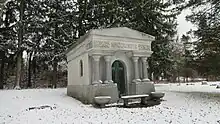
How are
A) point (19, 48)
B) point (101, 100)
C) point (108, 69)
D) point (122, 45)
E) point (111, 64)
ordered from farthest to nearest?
point (19, 48) < point (111, 64) < point (122, 45) < point (108, 69) < point (101, 100)

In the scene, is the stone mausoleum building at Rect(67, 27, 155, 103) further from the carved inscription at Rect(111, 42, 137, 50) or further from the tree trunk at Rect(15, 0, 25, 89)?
the tree trunk at Rect(15, 0, 25, 89)

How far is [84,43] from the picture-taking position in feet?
38.2

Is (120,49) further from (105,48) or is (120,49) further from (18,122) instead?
(18,122)

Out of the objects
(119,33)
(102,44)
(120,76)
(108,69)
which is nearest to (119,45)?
(119,33)

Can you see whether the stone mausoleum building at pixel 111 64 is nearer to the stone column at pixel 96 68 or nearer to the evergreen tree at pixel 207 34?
the stone column at pixel 96 68

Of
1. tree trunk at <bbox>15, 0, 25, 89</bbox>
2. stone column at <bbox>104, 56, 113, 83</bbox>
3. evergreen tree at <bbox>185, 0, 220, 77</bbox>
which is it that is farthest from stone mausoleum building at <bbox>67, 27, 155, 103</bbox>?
tree trunk at <bbox>15, 0, 25, 89</bbox>

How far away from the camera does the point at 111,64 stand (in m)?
11.7

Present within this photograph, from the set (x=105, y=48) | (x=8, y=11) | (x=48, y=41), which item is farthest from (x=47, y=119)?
(x=8, y=11)

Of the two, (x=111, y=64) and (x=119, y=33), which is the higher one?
(x=119, y=33)

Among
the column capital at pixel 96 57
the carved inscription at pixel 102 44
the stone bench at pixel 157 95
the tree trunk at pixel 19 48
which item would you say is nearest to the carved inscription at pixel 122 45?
the carved inscription at pixel 102 44

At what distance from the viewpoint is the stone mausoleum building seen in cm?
1094

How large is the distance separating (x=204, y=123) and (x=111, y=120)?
3022 mm

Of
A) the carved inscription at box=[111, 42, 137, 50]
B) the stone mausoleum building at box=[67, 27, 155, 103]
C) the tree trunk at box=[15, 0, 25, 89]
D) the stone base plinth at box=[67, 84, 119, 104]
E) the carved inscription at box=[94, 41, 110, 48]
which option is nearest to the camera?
the stone base plinth at box=[67, 84, 119, 104]

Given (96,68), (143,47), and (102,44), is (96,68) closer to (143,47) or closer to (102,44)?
(102,44)
